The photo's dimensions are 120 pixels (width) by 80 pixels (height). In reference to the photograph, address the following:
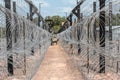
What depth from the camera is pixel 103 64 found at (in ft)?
29.1

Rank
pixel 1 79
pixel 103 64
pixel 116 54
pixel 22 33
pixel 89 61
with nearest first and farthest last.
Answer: pixel 116 54 < pixel 1 79 < pixel 22 33 < pixel 103 64 < pixel 89 61

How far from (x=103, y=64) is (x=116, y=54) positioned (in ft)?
11.6

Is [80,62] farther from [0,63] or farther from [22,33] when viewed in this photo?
[0,63]

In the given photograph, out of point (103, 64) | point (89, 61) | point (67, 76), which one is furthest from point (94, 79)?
point (67, 76)

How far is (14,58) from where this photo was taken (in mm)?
A: 7246

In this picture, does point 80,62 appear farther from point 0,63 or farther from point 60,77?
point 0,63

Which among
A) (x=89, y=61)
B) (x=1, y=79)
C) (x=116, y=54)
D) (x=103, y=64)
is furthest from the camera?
(x=89, y=61)

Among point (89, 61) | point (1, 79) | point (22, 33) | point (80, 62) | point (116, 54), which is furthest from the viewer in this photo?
point (80, 62)

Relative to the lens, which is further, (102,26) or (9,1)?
(102,26)

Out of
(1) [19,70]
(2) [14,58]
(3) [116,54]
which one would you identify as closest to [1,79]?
(2) [14,58]

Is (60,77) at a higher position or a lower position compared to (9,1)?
lower

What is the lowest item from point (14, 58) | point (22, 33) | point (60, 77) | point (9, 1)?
point (60, 77)

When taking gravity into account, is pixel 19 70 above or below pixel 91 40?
below

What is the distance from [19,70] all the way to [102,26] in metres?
2.88
